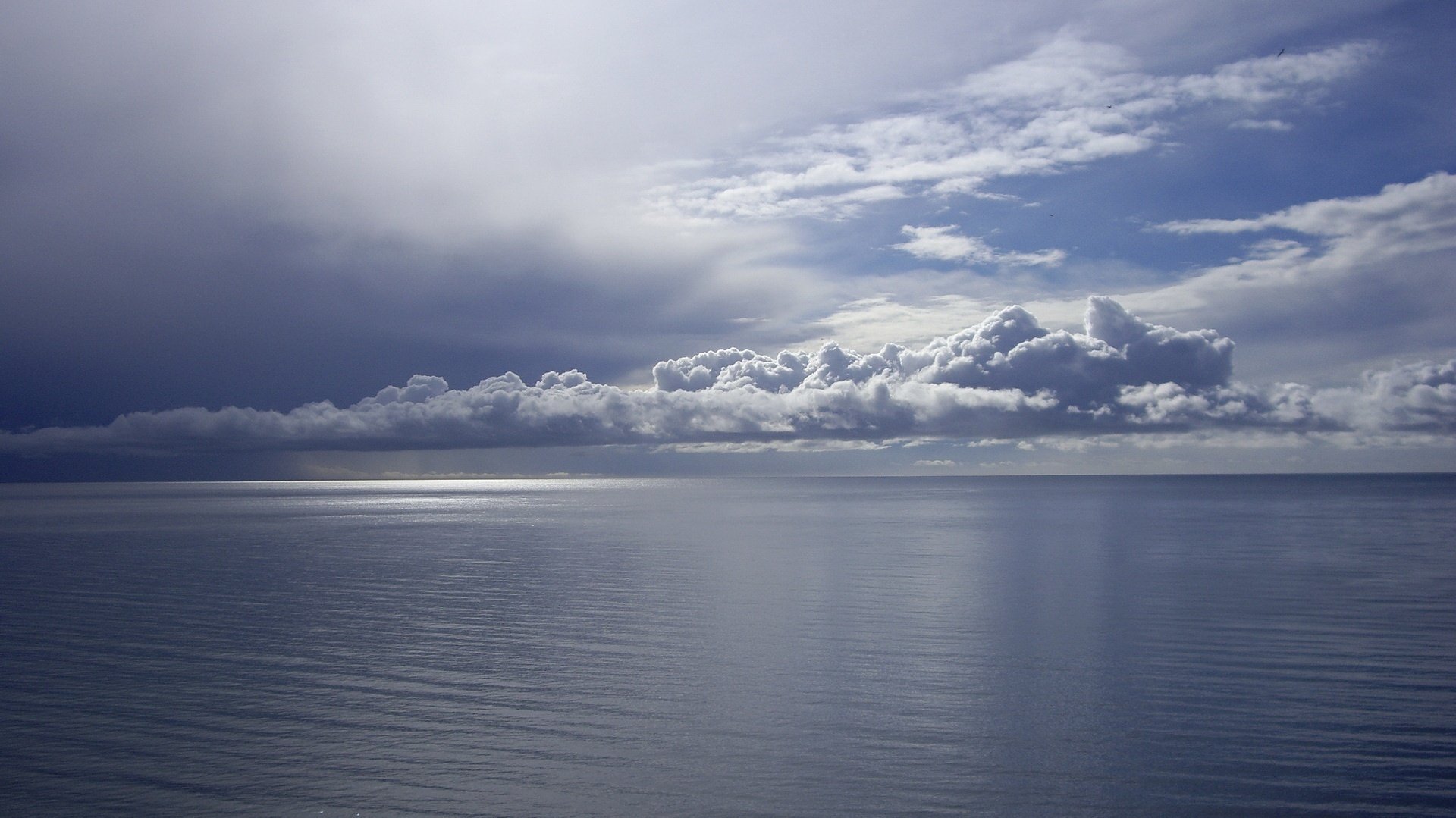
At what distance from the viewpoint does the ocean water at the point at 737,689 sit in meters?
18.7

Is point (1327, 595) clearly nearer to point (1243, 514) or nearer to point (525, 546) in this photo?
point (525, 546)

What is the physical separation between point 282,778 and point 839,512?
448 feet

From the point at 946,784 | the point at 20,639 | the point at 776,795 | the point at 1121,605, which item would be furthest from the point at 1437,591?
the point at 20,639

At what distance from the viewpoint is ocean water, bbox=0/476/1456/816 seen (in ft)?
61.4

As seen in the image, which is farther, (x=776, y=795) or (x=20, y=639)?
(x=20, y=639)

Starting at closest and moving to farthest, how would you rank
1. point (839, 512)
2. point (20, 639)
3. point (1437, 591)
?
point (20, 639)
point (1437, 591)
point (839, 512)

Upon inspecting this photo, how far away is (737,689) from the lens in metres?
27.0

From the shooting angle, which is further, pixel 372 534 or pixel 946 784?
pixel 372 534

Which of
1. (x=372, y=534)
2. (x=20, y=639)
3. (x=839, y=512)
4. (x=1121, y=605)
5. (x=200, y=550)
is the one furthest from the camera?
→ (x=839, y=512)

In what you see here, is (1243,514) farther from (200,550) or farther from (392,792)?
(392,792)

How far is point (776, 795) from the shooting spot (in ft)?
60.5

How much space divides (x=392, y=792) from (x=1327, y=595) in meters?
44.4

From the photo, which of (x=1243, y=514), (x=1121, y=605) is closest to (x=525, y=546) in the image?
(x=1121, y=605)

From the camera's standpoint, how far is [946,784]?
1888 centimetres
